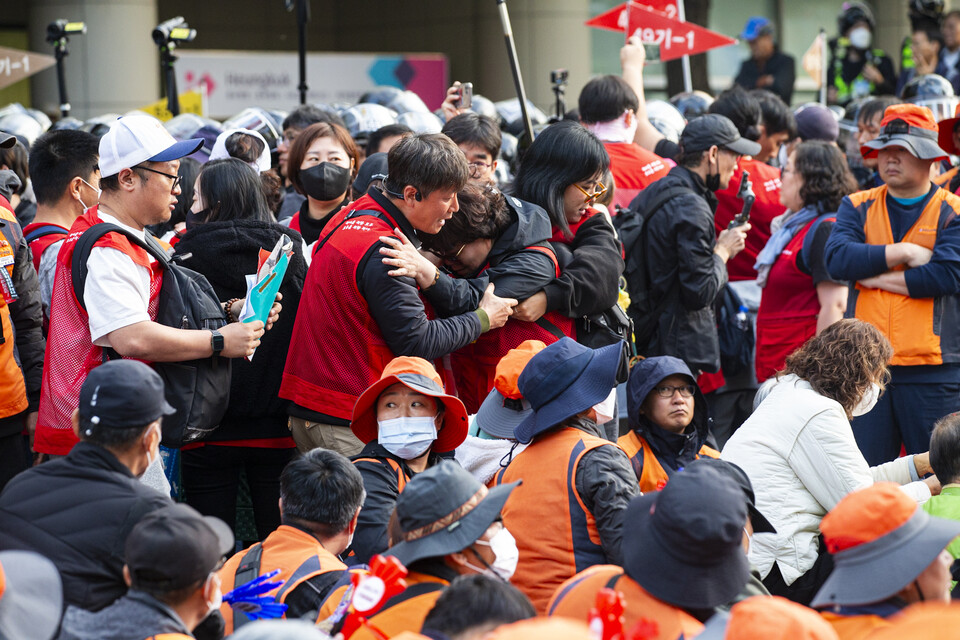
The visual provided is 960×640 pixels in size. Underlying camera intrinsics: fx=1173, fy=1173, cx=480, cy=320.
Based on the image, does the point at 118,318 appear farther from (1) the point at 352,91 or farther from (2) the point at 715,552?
(1) the point at 352,91

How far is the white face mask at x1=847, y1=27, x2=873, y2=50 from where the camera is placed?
40.0 ft

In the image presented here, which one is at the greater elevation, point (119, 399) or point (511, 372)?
point (119, 399)

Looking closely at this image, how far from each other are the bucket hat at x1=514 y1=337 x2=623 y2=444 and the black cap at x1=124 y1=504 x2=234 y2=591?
1.19 metres

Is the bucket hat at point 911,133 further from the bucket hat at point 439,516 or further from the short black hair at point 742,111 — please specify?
the bucket hat at point 439,516

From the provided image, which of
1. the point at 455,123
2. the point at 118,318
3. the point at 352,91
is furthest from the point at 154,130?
the point at 352,91

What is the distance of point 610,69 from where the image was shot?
19641mm

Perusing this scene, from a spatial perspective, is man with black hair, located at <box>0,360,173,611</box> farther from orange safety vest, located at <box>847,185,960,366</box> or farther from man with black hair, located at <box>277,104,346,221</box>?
man with black hair, located at <box>277,104,346,221</box>

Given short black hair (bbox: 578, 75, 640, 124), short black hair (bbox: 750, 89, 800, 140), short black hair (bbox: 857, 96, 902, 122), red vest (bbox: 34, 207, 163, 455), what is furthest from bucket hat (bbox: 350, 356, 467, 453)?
short black hair (bbox: 857, 96, 902, 122)

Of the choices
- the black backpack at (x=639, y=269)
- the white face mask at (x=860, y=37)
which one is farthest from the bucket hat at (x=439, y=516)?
the white face mask at (x=860, y=37)

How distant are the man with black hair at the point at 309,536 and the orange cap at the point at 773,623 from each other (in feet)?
4.72

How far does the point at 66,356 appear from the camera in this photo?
147 inches

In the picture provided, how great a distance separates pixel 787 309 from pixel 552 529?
3285 millimetres

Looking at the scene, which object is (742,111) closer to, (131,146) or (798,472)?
(798,472)

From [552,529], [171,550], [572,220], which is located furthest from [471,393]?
[171,550]
